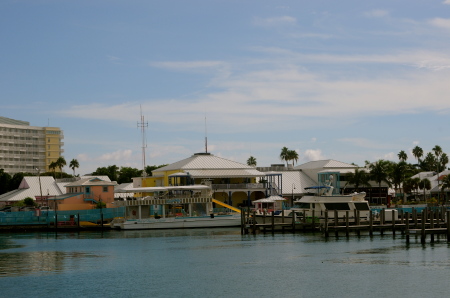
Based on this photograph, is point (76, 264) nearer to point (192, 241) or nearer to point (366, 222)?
point (192, 241)

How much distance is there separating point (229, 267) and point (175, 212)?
40.3 metres

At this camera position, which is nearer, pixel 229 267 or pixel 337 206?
pixel 229 267

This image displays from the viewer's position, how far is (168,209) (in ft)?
286

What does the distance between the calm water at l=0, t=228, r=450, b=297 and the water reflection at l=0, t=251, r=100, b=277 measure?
6cm

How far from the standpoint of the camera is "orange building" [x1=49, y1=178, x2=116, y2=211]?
100 metres

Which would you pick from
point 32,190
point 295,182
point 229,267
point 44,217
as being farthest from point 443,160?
point 229,267

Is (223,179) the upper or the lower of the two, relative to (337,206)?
upper

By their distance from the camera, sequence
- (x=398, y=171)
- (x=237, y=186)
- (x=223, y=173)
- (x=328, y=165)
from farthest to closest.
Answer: (x=328, y=165), (x=398, y=171), (x=223, y=173), (x=237, y=186)

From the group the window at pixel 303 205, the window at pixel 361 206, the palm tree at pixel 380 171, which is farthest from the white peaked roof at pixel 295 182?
the window at pixel 361 206

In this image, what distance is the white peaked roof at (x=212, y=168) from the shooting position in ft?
354

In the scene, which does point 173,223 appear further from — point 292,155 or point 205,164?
point 292,155

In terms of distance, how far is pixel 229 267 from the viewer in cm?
4716

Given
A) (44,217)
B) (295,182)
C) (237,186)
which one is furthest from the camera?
(295,182)

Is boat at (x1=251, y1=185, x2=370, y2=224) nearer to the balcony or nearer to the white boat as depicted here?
the white boat
